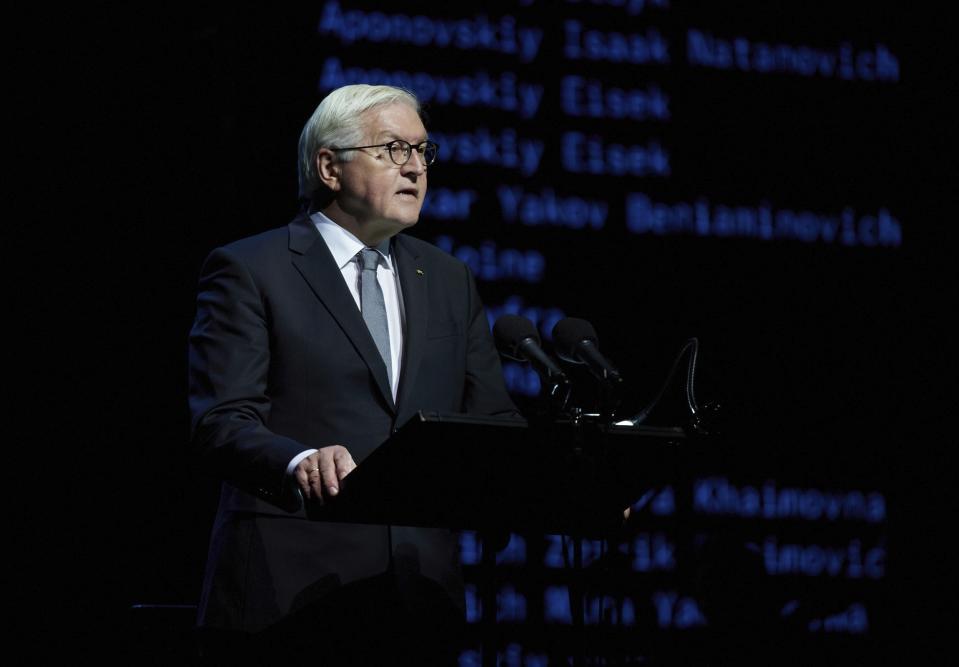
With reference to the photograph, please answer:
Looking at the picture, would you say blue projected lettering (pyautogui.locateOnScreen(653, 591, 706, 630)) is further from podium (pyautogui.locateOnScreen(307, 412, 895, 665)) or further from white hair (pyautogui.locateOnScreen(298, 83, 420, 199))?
white hair (pyautogui.locateOnScreen(298, 83, 420, 199))

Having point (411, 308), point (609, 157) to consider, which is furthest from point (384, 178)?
point (609, 157)

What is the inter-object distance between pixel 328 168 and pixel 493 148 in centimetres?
137

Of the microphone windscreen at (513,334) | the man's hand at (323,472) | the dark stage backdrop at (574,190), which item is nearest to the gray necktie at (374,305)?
the microphone windscreen at (513,334)

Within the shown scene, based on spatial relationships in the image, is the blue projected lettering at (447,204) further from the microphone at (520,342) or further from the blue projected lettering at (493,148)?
the microphone at (520,342)

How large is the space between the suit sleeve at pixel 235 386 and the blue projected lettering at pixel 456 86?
61.6 inches

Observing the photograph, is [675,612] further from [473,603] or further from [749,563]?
[473,603]

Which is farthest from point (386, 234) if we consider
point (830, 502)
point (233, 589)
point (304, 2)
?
point (830, 502)

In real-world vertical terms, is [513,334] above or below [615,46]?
below

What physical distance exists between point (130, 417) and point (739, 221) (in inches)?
81.2

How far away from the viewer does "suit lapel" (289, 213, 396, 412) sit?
249 centimetres

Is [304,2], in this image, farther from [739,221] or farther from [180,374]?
[739,221]

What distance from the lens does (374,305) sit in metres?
2.62

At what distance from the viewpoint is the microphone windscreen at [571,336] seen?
2.20 meters

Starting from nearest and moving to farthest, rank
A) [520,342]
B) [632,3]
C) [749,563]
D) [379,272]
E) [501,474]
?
[501,474] → [520,342] → [379,272] → [749,563] → [632,3]
